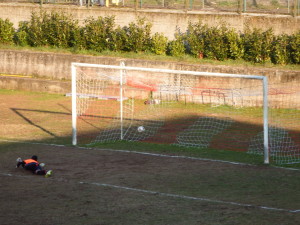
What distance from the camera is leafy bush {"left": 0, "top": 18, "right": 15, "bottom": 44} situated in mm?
27328

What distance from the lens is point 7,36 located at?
27375 mm

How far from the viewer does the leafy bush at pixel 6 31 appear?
2733 centimetres

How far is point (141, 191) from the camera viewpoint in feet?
34.3

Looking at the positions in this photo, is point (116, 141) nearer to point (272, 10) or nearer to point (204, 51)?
point (204, 51)

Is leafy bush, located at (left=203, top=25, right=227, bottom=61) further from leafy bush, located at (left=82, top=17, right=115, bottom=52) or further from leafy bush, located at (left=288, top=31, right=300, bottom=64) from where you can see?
leafy bush, located at (left=82, top=17, right=115, bottom=52)

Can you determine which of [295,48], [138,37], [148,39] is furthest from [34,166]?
[148,39]

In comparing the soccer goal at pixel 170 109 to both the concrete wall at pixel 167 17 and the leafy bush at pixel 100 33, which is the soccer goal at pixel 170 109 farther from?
the concrete wall at pixel 167 17

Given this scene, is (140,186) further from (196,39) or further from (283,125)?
(196,39)

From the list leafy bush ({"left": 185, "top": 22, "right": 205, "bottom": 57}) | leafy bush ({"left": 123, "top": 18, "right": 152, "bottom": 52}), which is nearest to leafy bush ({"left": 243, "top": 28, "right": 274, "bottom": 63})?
leafy bush ({"left": 185, "top": 22, "right": 205, "bottom": 57})

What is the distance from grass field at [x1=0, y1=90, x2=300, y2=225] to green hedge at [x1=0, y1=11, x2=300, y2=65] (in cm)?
910

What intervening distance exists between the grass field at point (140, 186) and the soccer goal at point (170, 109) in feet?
3.24

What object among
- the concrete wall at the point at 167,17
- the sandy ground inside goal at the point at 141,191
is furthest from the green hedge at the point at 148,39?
the sandy ground inside goal at the point at 141,191

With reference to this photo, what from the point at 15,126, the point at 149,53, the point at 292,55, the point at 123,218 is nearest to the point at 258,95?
the point at 292,55

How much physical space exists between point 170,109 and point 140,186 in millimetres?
9198
